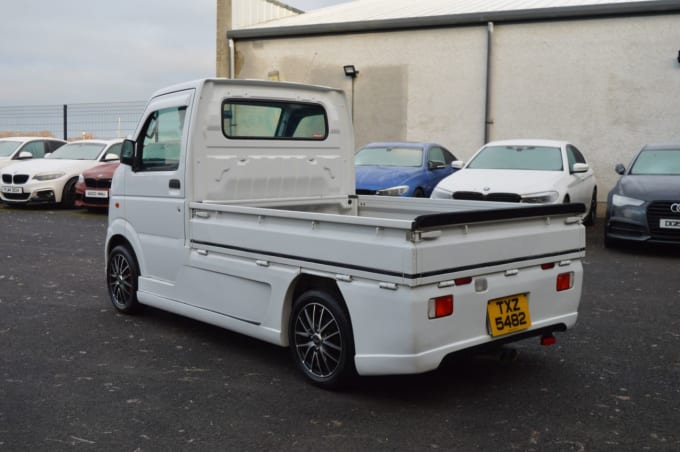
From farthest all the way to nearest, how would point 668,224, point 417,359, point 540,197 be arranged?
point 540,197 < point 668,224 < point 417,359

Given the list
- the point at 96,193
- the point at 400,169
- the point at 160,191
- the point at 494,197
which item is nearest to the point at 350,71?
the point at 400,169

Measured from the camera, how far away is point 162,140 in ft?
20.0

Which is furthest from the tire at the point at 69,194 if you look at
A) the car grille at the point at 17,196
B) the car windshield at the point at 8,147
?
the car windshield at the point at 8,147

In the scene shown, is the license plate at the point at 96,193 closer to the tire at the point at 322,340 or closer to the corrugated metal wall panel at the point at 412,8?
the corrugated metal wall panel at the point at 412,8

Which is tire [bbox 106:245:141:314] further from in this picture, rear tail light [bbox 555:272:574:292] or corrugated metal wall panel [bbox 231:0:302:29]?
corrugated metal wall panel [bbox 231:0:302:29]

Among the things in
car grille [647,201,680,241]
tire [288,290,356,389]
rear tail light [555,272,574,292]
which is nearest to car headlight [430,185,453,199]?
car grille [647,201,680,241]

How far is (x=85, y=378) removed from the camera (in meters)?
4.75

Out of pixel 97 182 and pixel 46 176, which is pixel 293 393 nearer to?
pixel 97 182

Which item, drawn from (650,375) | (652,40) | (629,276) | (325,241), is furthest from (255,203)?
(652,40)

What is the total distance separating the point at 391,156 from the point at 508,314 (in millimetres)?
9066

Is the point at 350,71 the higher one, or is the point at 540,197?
the point at 350,71

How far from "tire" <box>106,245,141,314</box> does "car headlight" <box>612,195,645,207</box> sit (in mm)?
7064

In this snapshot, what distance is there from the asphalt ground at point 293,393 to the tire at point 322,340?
0.12 m

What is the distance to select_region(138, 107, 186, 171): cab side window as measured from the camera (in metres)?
5.84
